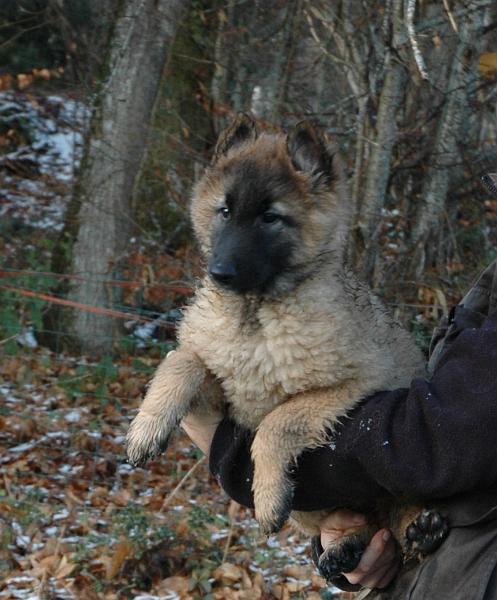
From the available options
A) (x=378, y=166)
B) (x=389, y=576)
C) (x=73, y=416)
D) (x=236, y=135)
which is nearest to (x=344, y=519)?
(x=389, y=576)

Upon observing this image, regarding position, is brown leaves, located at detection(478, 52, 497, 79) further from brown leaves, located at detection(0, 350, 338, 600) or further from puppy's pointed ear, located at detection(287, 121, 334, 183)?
brown leaves, located at detection(0, 350, 338, 600)

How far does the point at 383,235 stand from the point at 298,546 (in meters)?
2.52

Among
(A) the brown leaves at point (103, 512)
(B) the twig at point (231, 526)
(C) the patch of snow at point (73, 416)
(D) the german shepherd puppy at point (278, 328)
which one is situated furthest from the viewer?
(C) the patch of snow at point (73, 416)

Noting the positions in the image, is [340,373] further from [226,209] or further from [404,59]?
[404,59]

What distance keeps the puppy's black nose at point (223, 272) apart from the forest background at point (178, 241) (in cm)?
208

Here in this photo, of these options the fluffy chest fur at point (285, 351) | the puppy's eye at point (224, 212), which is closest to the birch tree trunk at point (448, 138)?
the puppy's eye at point (224, 212)

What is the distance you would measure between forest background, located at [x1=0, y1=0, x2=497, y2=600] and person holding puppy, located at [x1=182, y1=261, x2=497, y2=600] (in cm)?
261

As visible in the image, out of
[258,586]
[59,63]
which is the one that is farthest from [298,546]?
[59,63]

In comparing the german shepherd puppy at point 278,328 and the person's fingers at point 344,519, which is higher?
the german shepherd puppy at point 278,328

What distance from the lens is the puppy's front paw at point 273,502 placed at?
270 cm

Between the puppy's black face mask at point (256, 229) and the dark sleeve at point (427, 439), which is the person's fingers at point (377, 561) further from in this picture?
the puppy's black face mask at point (256, 229)

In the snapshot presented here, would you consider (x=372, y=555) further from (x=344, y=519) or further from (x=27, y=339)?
(x=27, y=339)

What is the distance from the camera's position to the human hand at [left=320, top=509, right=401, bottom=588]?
286 centimetres

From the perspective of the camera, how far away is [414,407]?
88.9 inches
